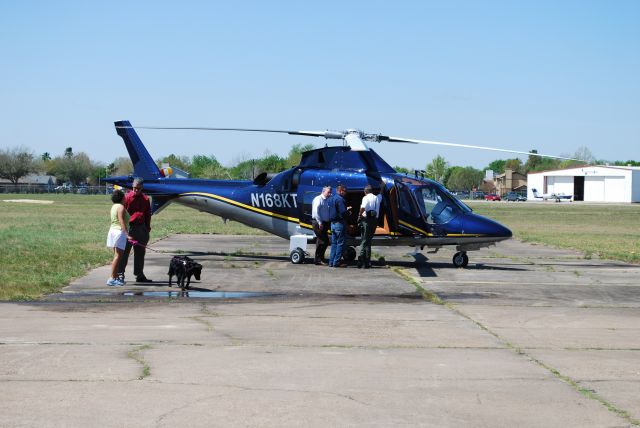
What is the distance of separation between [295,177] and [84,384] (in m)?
13.7

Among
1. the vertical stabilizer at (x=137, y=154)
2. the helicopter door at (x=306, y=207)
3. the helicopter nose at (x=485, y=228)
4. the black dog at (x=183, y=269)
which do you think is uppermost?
the vertical stabilizer at (x=137, y=154)

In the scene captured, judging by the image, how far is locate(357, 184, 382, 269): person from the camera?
18844 millimetres

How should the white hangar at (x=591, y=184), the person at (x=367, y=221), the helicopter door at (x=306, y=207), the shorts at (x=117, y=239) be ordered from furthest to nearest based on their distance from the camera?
the white hangar at (x=591, y=184) < the helicopter door at (x=306, y=207) < the person at (x=367, y=221) < the shorts at (x=117, y=239)

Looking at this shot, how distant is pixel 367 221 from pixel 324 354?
10.2m

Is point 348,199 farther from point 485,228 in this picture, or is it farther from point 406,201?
point 485,228

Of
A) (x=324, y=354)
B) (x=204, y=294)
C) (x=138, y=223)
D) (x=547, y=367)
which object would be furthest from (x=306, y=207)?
(x=547, y=367)

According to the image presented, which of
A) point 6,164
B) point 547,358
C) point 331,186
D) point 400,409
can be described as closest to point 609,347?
point 547,358

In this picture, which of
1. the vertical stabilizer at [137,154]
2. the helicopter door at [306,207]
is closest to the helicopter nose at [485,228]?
the helicopter door at [306,207]

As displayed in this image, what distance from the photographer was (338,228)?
1906cm

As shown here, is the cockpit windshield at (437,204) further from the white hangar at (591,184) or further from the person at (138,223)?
the white hangar at (591,184)

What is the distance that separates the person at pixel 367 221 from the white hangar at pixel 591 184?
110m

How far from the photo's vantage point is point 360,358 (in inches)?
341

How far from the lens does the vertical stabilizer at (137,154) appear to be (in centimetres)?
2250

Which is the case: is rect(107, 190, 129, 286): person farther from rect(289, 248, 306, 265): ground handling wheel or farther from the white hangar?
the white hangar
